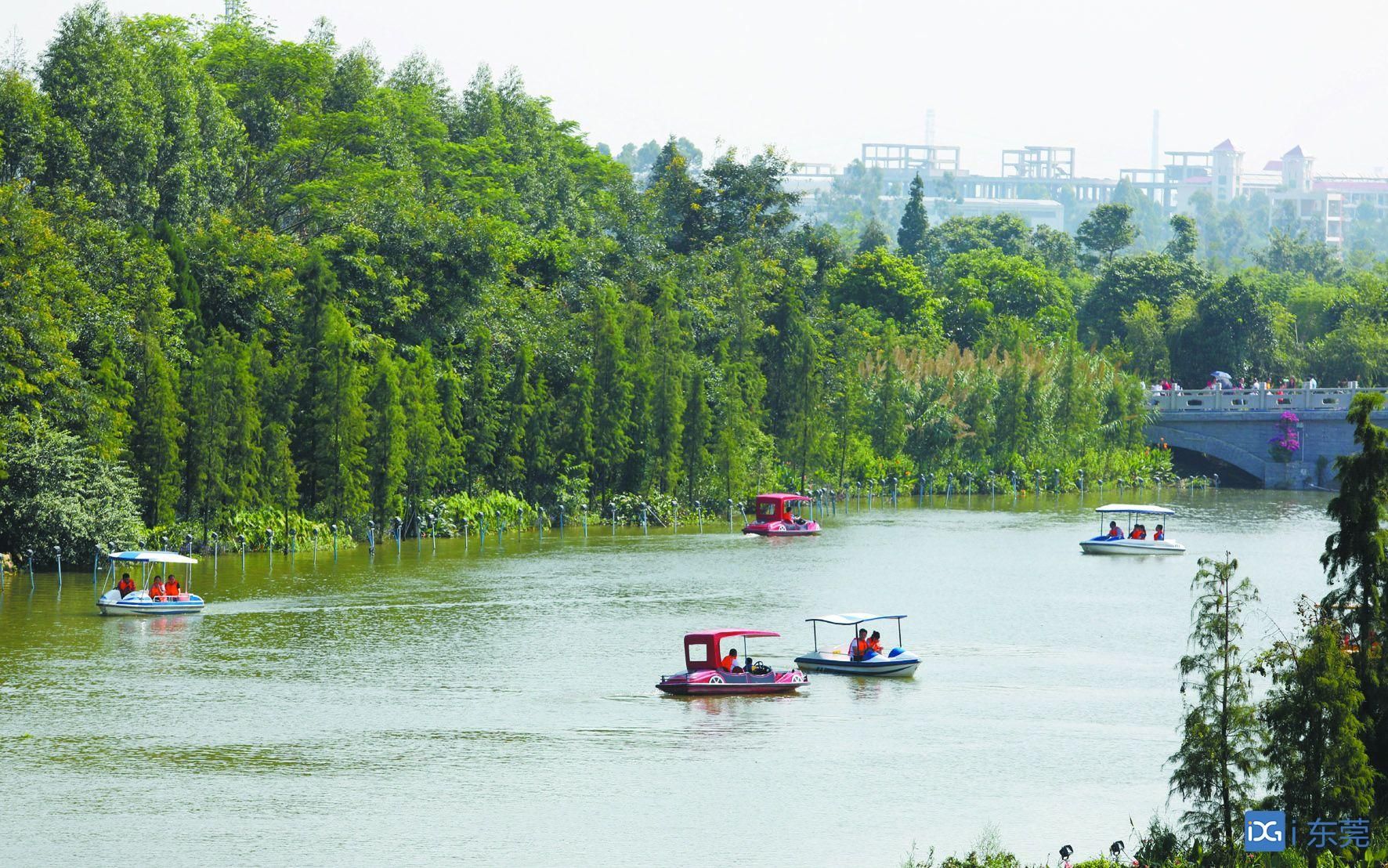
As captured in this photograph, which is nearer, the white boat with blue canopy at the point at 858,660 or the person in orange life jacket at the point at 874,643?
the white boat with blue canopy at the point at 858,660

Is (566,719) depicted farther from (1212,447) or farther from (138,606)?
(1212,447)

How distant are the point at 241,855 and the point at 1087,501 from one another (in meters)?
76.8

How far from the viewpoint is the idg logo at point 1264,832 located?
25.9 metres

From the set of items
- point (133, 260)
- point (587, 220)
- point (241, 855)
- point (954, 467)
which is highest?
point (587, 220)

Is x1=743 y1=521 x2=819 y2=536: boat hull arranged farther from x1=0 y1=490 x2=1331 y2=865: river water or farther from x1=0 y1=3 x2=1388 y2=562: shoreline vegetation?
x1=0 y1=490 x2=1331 y2=865: river water

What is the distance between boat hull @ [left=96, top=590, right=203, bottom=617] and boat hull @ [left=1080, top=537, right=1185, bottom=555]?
37.6 meters

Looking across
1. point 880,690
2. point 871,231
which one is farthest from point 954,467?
point 880,690

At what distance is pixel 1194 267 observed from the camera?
449ft

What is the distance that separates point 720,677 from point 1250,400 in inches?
2920

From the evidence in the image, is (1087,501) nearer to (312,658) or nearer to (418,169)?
(418,169)

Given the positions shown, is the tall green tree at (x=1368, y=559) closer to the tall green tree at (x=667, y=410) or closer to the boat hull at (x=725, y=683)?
the boat hull at (x=725, y=683)

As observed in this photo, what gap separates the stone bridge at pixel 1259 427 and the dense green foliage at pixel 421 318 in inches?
128

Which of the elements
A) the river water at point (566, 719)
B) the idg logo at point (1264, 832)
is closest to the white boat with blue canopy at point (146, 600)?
the river water at point (566, 719)

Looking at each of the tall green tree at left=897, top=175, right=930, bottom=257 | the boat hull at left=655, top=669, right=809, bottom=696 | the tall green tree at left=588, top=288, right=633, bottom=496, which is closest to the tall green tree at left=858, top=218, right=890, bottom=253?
the tall green tree at left=897, top=175, right=930, bottom=257
